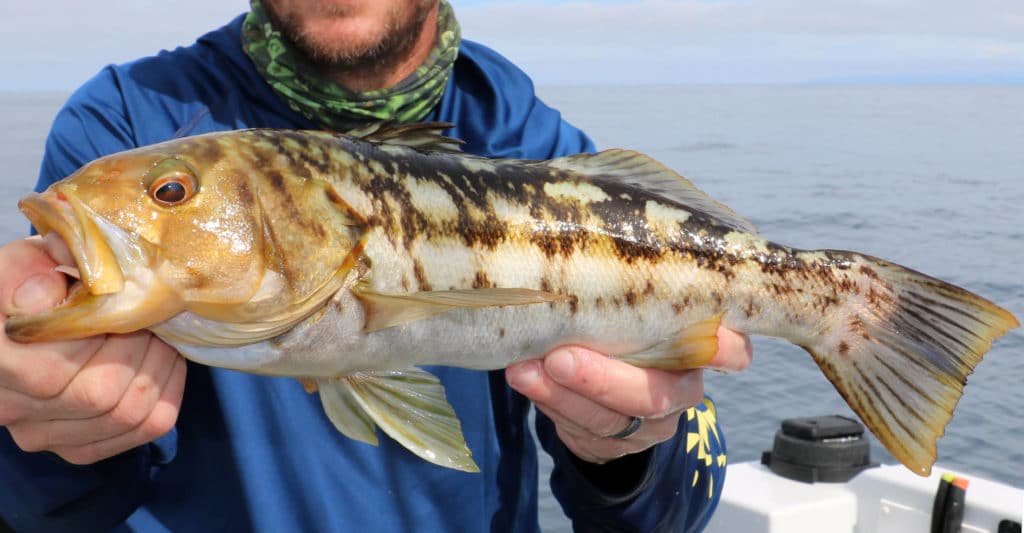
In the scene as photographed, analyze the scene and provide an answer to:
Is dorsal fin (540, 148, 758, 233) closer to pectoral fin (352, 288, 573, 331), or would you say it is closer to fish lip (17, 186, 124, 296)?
pectoral fin (352, 288, 573, 331)

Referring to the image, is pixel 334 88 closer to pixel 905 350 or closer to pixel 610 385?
pixel 610 385

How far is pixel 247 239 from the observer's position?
221 centimetres

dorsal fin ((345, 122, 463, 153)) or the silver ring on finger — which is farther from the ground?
dorsal fin ((345, 122, 463, 153))

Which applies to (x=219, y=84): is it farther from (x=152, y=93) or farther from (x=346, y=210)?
(x=346, y=210)

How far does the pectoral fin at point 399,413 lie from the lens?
2.48m

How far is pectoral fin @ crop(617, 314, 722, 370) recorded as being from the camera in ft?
8.71

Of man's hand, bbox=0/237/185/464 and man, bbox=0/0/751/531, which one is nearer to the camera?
man's hand, bbox=0/237/185/464

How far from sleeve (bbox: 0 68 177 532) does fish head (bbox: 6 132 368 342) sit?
1040 mm

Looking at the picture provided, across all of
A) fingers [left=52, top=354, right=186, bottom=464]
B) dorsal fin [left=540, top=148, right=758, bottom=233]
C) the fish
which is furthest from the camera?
dorsal fin [left=540, top=148, right=758, bottom=233]

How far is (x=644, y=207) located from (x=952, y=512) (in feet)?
12.2

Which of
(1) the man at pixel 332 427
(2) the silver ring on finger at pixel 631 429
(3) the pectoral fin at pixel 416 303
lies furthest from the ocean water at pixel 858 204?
(3) the pectoral fin at pixel 416 303

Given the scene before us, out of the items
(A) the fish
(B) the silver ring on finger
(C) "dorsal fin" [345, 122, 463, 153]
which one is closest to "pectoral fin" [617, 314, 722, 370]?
(A) the fish

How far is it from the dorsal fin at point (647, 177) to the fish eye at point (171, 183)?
110cm

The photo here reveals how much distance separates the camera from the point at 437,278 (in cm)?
241
